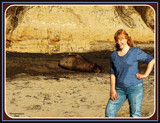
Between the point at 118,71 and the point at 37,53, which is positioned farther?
the point at 37,53

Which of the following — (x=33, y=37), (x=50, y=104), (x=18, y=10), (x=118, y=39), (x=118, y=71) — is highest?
(x=18, y=10)

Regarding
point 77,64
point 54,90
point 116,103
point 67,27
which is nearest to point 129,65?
point 116,103

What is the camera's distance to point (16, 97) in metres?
11.4

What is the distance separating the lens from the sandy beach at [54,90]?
9492 millimetres

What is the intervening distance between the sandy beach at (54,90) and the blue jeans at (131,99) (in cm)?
353

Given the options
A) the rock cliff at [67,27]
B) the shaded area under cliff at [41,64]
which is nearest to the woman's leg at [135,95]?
the shaded area under cliff at [41,64]

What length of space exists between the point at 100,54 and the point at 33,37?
4.69 m

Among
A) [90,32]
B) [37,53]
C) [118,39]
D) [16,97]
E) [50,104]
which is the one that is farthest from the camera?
[90,32]

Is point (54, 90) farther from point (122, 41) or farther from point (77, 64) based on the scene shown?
point (122, 41)

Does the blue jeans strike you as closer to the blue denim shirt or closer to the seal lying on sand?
the blue denim shirt

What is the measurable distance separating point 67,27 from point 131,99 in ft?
56.0

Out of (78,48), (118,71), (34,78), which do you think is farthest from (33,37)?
(118,71)

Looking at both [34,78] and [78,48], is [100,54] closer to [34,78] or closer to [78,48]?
[78,48]

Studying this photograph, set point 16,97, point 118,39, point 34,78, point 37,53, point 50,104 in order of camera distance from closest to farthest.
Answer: point 118,39, point 50,104, point 16,97, point 34,78, point 37,53
